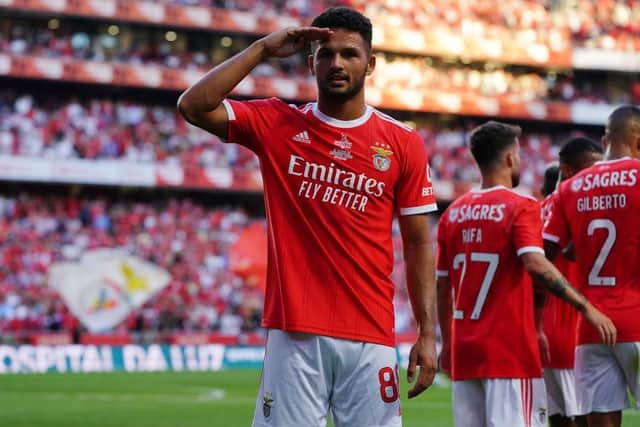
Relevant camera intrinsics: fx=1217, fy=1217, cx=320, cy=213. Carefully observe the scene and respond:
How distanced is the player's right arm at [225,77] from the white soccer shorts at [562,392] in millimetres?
4149

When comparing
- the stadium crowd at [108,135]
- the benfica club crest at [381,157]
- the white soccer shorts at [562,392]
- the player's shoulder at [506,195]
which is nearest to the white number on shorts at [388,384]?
the benfica club crest at [381,157]

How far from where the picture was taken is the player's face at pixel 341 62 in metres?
5.11

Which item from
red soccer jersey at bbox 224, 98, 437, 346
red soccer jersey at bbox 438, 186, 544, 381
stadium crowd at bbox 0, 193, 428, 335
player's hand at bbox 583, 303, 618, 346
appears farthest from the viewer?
stadium crowd at bbox 0, 193, 428, 335

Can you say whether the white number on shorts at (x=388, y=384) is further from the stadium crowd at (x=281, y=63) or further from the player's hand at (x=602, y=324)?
the stadium crowd at (x=281, y=63)

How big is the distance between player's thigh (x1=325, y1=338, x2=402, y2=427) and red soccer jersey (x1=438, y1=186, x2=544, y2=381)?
6.28 feet

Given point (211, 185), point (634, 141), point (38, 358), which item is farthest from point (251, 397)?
point (211, 185)

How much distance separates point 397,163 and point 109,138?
3471cm

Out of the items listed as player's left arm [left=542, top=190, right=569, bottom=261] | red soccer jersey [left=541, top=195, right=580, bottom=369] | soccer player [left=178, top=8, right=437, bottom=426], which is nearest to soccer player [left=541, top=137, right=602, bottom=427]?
red soccer jersey [left=541, top=195, right=580, bottom=369]

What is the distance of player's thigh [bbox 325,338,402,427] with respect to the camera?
5105 millimetres

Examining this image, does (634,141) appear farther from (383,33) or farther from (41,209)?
(383,33)

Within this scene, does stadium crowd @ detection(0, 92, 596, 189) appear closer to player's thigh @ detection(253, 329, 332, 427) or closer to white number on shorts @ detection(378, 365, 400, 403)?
player's thigh @ detection(253, 329, 332, 427)

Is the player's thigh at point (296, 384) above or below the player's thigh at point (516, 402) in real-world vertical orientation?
above

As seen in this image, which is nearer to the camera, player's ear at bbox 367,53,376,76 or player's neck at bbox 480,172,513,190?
player's ear at bbox 367,53,376,76

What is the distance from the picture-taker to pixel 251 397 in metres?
20.1
